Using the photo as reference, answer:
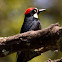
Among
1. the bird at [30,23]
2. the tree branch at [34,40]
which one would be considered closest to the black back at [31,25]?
the bird at [30,23]

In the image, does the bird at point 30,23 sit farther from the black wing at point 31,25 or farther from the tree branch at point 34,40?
the tree branch at point 34,40

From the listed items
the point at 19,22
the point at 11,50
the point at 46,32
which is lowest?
the point at 11,50

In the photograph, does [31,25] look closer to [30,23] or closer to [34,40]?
[30,23]

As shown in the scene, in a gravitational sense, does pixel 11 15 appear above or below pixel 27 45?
above

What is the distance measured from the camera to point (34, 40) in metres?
2.28

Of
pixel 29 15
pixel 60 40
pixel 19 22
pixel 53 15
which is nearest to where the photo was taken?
pixel 60 40

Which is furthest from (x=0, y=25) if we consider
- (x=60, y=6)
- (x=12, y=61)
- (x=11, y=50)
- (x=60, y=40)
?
(x=60, y=40)

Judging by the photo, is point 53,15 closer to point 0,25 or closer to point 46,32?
point 0,25

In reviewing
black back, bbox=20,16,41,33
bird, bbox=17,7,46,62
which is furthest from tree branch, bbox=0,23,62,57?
black back, bbox=20,16,41,33

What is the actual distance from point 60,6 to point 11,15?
114 centimetres

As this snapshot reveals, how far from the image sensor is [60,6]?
5129 millimetres

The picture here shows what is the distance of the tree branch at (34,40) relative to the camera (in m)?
2.22

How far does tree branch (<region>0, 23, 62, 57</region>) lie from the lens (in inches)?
87.3

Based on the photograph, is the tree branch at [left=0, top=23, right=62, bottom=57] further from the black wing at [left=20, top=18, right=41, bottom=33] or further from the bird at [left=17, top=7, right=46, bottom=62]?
the black wing at [left=20, top=18, right=41, bottom=33]
